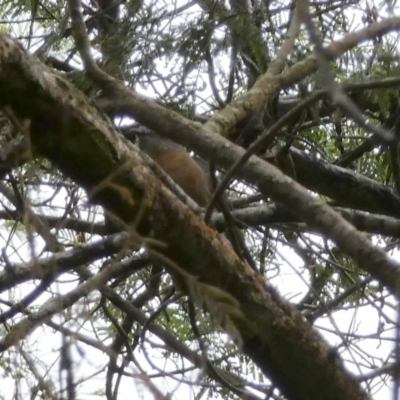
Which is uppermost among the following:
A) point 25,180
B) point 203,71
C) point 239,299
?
point 203,71

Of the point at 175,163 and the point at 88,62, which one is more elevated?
the point at 175,163

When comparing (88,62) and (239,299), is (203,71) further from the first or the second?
(239,299)

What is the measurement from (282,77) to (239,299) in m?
0.55

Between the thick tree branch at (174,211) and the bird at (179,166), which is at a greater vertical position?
the bird at (179,166)

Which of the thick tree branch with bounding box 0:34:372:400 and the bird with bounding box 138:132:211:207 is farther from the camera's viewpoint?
the bird with bounding box 138:132:211:207

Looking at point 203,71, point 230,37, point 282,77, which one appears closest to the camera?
point 282,77

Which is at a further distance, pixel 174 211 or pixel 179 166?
pixel 179 166

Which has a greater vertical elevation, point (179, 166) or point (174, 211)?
point (179, 166)

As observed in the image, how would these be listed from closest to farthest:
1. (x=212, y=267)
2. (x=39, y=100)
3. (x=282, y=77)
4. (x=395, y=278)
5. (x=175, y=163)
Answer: (x=395, y=278)
(x=39, y=100)
(x=212, y=267)
(x=282, y=77)
(x=175, y=163)

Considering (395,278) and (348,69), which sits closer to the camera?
(395,278)

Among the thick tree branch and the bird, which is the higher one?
the bird

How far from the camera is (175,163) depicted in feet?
8.43

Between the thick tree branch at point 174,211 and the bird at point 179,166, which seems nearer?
the thick tree branch at point 174,211

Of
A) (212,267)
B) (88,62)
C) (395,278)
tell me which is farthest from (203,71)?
(395,278)
